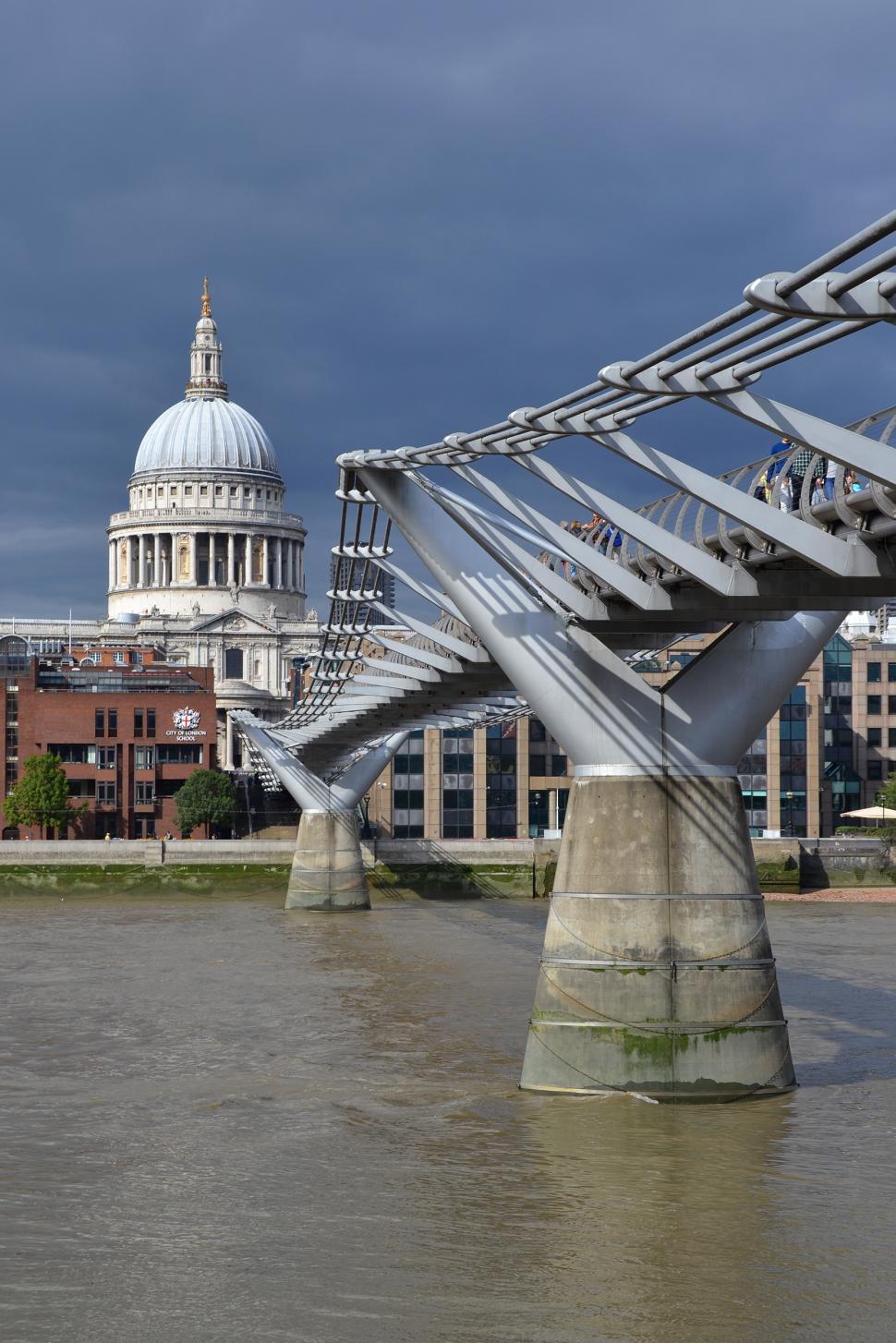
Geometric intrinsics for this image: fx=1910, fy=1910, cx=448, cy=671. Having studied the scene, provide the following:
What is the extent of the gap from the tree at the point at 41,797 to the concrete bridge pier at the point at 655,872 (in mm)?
67783

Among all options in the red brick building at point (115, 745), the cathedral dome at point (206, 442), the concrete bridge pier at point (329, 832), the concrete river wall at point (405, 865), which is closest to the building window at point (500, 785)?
the red brick building at point (115, 745)

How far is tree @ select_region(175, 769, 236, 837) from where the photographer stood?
89.8 metres

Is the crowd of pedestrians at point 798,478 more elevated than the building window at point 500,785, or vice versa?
the crowd of pedestrians at point 798,478

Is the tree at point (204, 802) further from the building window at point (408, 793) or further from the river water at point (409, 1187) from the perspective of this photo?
the river water at point (409, 1187)

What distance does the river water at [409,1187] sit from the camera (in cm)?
1347

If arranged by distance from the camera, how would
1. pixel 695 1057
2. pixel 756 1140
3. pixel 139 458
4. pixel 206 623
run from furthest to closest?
pixel 139 458
pixel 206 623
pixel 695 1057
pixel 756 1140

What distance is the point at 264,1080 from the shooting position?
2381 centimetres

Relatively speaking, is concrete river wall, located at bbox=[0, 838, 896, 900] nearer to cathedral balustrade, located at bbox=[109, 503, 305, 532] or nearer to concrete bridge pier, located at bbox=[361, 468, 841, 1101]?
concrete bridge pier, located at bbox=[361, 468, 841, 1101]

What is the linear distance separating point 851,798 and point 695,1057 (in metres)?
78.6

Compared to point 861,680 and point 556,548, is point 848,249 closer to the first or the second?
point 556,548

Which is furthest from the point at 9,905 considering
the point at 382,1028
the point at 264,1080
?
the point at 264,1080

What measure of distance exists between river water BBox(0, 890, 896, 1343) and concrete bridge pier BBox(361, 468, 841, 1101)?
57cm

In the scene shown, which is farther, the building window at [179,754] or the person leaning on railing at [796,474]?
the building window at [179,754]

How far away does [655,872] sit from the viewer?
20578 millimetres
